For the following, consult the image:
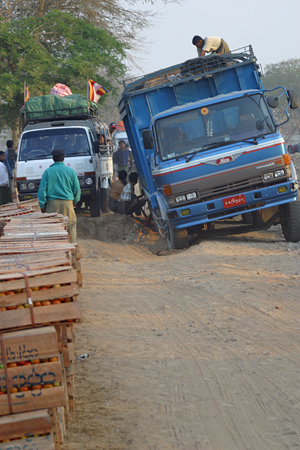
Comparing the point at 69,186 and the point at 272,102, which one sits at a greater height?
the point at 272,102

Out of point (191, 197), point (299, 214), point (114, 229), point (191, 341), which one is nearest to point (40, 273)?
point (191, 341)

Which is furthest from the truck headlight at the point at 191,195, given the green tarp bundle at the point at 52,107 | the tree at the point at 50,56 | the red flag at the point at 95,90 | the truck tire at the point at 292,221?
the tree at the point at 50,56

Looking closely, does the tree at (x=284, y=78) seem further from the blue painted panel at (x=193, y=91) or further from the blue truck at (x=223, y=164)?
the blue truck at (x=223, y=164)

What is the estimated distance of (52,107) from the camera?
16.7 meters

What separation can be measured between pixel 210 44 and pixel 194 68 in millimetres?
1136

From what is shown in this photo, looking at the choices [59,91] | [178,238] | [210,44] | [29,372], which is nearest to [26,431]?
[29,372]

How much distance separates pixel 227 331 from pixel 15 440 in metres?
3.23

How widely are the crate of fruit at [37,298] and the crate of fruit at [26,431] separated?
0.49 meters

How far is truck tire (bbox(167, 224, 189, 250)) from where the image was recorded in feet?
38.6

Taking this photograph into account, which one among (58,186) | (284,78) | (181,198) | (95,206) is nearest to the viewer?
(58,186)

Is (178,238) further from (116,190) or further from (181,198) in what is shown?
(116,190)

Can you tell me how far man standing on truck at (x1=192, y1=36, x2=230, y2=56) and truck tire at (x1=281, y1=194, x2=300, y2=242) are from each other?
11.3 feet

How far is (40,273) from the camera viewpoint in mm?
3844

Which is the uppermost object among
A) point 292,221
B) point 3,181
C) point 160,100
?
point 160,100
